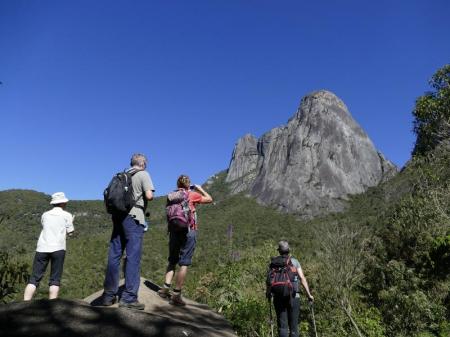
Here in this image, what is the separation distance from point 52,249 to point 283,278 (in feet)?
10.4

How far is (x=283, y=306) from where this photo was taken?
6.38 metres

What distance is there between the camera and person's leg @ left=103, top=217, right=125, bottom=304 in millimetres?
4980

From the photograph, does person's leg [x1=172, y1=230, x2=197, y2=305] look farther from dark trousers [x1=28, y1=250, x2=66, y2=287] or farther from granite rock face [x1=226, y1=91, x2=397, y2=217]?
granite rock face [x1=226, y1=91, x2=397, y2=217]

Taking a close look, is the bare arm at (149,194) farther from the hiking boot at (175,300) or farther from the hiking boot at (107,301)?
the hiking boot at (175,300)

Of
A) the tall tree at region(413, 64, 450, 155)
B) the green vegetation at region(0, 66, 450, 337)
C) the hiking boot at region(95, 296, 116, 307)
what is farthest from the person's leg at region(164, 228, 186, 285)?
the tall tree at region(413, 64, 450, 155)

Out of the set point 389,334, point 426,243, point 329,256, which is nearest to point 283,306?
point 389,334

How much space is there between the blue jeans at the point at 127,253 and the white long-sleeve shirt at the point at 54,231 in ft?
3.18

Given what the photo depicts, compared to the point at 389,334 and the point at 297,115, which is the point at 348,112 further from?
the point at 389,334

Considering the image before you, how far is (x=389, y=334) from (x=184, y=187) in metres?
11.3

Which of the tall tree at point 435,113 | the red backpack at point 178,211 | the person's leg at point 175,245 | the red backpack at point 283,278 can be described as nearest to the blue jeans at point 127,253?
the red backpack at point 178,211

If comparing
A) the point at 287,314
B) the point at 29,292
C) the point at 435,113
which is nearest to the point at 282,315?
the point at 287,314

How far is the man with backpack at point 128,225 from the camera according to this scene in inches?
189

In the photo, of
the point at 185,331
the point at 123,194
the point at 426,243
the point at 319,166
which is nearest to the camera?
the point at 185,331

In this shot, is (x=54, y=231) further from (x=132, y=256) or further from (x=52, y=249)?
(x=132, y=256)
